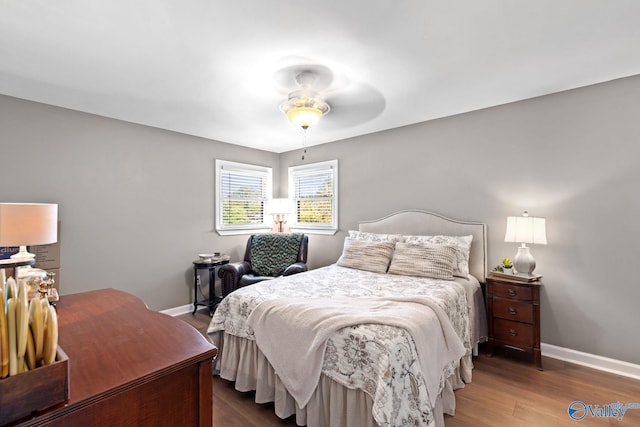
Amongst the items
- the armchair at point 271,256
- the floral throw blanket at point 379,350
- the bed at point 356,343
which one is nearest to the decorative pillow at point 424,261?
the bed at point 356,343

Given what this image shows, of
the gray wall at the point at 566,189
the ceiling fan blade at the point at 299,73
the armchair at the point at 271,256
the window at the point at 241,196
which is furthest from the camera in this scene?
the window at the point at 241,196

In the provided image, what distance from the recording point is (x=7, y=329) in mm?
695

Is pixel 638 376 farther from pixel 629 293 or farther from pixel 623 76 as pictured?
pixel 623 76

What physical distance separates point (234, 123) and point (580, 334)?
4170 mm

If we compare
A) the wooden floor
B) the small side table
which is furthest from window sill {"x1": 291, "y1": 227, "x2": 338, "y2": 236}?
the wooden floor

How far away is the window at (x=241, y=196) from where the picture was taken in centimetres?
452

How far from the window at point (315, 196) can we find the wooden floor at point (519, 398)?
8.79 ft

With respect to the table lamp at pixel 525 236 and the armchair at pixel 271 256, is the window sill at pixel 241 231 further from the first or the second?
the table lamp at pixel 525 236

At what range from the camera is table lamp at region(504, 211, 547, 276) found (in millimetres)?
2686

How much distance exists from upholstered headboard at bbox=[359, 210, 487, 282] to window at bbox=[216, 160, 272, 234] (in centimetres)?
190

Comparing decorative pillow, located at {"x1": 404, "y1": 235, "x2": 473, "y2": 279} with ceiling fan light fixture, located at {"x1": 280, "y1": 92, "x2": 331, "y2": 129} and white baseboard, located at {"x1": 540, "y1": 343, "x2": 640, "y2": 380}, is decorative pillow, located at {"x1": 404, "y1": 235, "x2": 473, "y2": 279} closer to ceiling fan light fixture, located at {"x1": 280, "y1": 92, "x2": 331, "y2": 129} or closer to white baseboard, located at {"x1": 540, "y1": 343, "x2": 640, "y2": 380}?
white baseboard, located at {"x1": 540, "y1": 343, "x2": 640, "y2": 380}

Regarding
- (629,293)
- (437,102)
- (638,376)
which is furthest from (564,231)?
(437,102)

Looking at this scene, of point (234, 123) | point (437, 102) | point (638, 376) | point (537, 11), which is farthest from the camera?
point (234, 123)

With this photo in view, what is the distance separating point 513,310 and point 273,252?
2.89 metres
